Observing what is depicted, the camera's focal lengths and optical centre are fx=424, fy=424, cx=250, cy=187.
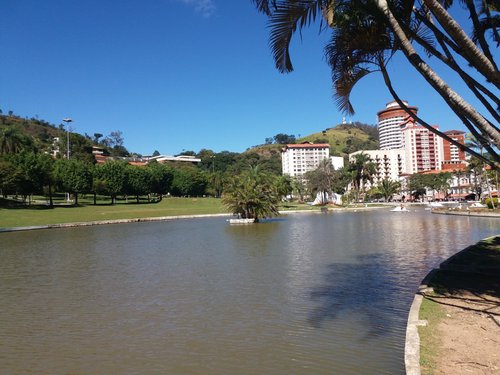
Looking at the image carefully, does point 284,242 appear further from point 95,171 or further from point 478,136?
point 95,171

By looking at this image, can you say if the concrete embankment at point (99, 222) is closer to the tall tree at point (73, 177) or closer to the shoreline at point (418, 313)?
the tall tree at point (73, 177)

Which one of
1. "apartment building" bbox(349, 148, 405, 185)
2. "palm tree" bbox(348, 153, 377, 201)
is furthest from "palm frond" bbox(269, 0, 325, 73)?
"apartment building" bbox(349, 148, 405, 185)

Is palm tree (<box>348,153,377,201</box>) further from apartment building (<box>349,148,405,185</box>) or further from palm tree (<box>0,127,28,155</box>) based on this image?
palm tree (<box>0,127,28,155</box>)

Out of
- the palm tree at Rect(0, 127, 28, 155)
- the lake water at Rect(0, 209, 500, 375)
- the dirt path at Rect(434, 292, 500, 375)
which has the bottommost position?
the lake water at Rect(0, 209, 500, 375)

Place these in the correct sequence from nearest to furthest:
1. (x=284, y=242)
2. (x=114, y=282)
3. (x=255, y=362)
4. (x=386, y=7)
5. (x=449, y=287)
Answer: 1. (x=386, y=7)
2. (x=255, y=362)
3. (x=449, y=287)
4. (x=114, y=282)
5. (x=284, y=242)

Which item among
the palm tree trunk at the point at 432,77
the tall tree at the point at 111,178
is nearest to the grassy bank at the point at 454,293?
the palm tree trunk at the point at 432,77

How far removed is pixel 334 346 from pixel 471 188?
428ft

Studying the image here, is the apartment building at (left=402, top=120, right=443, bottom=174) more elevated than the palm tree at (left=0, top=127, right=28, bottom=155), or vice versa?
the apartment building at (left=402, top=120, right=443, bottom=174)

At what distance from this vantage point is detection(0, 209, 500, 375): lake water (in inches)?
294

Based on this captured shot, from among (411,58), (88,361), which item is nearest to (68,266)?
(88,361)

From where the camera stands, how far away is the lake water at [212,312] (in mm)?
7465

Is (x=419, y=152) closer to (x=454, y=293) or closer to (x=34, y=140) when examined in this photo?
(x=34, y=140)

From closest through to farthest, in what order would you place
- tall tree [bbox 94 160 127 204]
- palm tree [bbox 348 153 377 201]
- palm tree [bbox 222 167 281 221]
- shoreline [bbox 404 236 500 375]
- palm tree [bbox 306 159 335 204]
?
shoreline [bbox 404 236 500 375] < palm tree [bbox 222 167 281 221] < tall tree [bbox 94 160 127 204] < palm tree [bbox 306 159 335 204] < palm tree [bbox 348 153 377 201]

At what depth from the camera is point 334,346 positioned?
26.0 feet
